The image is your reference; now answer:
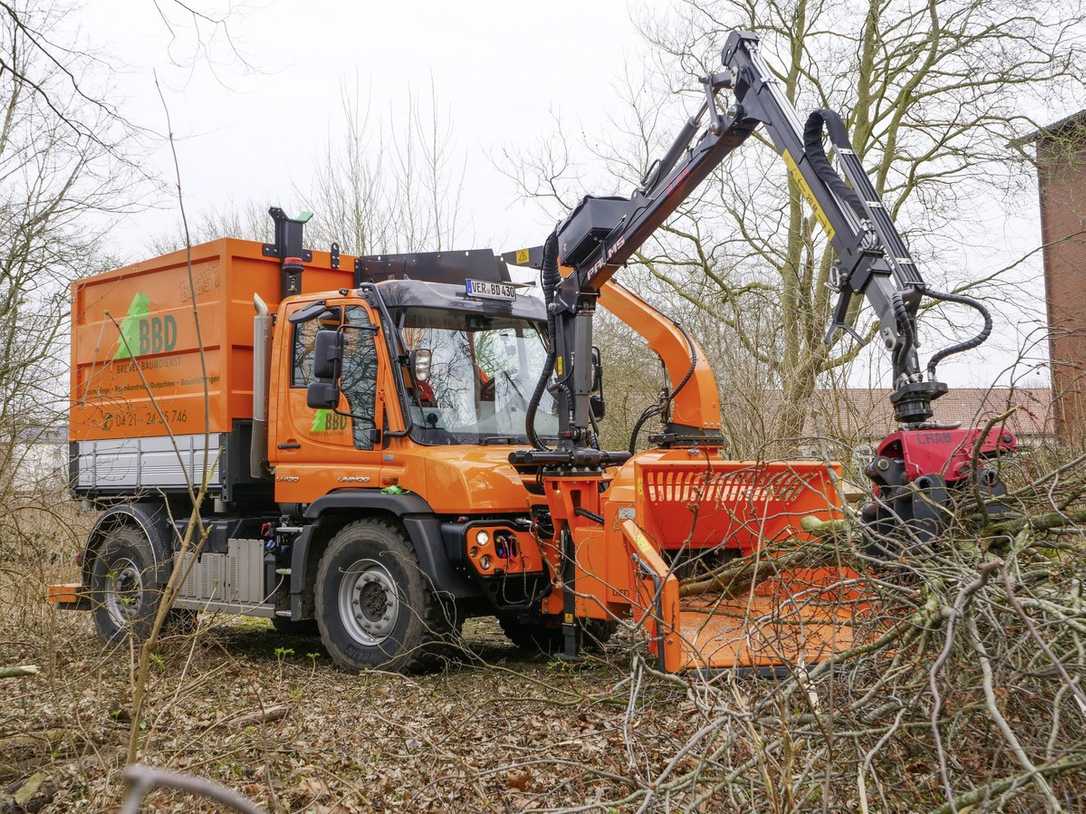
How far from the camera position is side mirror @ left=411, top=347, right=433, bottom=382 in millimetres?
7898

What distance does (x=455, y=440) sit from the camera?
7.89 m

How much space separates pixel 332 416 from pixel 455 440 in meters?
1.02

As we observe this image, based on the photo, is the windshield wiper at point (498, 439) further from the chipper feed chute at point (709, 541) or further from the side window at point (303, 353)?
the side window at point (303, 353)

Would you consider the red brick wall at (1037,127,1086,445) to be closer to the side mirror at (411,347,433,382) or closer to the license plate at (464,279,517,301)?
the license plate at (464,279,517,301)

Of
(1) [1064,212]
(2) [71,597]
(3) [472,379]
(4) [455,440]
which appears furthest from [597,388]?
(1) [1064,212]

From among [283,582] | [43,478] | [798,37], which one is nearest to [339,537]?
[283,582]

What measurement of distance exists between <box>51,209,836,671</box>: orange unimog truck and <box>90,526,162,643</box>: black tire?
0.10 feet

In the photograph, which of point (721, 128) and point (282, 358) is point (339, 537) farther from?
point (721, 128)

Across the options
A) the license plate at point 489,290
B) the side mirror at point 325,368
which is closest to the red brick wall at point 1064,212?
the license plate at point 489,290

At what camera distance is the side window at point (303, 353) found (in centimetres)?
841

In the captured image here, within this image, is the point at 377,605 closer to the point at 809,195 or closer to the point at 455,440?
the point at 455,440

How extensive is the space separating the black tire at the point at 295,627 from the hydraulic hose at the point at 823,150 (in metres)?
5.59

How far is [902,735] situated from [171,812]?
9.77 ft

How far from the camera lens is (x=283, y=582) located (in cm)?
848
